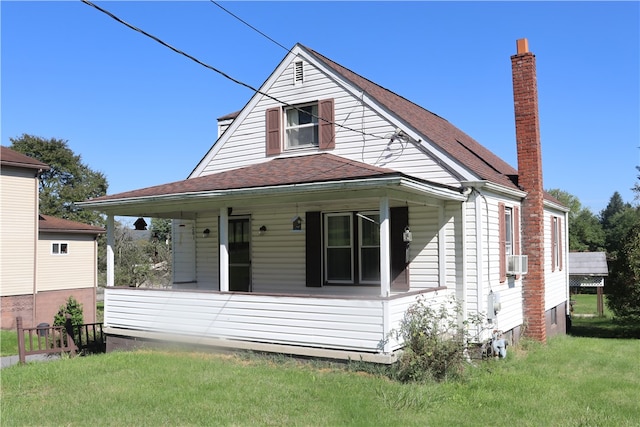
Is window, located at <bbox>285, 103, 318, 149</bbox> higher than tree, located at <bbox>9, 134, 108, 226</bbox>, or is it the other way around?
tree, located at <bbox>9, 134, 108, 226</bbox>

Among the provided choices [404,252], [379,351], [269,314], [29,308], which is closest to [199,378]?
[269,314]

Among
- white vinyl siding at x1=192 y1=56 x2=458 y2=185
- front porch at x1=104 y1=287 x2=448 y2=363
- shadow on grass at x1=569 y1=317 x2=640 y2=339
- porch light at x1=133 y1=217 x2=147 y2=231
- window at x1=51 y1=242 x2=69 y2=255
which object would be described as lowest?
shadow on grass at x1=569 y1=317 x2=640 y2=339

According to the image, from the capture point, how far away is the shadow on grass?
52.6 feet

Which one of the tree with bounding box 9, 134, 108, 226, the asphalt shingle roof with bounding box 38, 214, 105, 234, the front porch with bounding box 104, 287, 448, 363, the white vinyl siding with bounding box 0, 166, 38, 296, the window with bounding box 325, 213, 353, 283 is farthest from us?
the tree with bounding box 9, 134, 108, 226

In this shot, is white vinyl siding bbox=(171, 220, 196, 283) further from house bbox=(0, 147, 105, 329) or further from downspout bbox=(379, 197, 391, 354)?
house bbox=(0, 147, 105, 329)

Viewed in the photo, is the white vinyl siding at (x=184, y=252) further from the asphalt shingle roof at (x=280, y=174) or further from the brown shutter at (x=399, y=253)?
the brown shutter at (x=399, y=253)

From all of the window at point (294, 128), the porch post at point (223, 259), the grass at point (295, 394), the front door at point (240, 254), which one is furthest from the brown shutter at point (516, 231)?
the porch post at point (223, 259)

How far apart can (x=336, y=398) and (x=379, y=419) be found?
0.99 meters

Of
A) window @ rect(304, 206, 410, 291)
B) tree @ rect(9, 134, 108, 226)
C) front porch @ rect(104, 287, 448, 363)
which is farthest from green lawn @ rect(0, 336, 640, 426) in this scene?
tree @ rect(9, 134, 108, 226)

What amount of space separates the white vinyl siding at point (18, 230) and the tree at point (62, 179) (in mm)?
31021

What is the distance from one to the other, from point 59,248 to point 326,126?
60.7 feet

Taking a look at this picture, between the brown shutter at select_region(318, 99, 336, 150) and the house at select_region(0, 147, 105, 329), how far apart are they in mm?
15361

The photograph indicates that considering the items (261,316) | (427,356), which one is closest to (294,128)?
(261,316)

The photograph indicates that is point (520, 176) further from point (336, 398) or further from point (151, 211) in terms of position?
point (151, 211)
